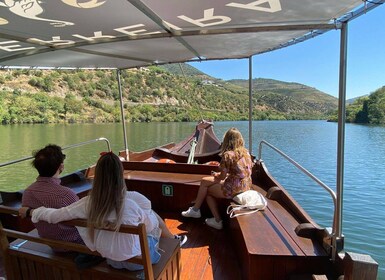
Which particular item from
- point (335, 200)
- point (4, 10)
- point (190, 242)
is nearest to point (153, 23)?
point (4, 10)

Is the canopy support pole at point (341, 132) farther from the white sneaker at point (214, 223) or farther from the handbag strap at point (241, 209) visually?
the white sneaker at point (214, 223)

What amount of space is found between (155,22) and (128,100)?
33.3 metres

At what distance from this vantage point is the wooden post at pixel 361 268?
1.14 m

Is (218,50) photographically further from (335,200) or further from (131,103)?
(131,103)

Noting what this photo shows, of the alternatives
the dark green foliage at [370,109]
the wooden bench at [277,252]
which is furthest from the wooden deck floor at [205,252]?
the dark green foliage at [370,109]

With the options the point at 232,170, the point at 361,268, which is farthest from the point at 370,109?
the point at 361,268

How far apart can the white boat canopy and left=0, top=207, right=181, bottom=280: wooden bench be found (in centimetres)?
112

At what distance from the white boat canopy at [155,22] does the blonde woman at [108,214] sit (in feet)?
2.94

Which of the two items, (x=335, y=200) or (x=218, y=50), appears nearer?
(x=335, y=200)

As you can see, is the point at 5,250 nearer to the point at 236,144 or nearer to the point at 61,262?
the point at 61,262

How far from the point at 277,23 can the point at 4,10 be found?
1.62 meters

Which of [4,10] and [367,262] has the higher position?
[4,10]

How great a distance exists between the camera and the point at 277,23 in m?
1.84

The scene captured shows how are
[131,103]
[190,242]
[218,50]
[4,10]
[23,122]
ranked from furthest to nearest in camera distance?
[131,103]
[23,122]
[218,50]
[190,242]
[4,10]
